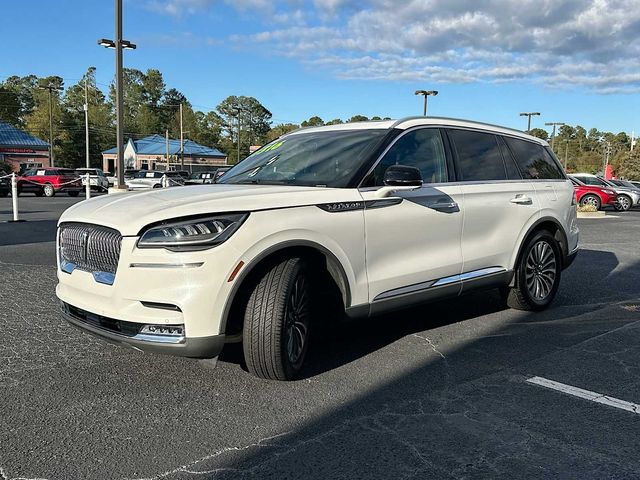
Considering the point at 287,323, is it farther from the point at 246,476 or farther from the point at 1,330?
the point at 1,330

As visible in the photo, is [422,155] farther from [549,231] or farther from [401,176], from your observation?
[549,231]

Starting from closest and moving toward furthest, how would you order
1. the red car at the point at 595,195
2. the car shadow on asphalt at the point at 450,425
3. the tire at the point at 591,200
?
1. the car shadow on asphalt at the point at 450,425
2. the red car at the point at 595,195
3. the tire at the point at 591,200

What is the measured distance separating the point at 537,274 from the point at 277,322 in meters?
3.43

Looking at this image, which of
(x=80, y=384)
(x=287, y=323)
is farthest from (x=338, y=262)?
(x=80, y=384)

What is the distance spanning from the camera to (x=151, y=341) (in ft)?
10.9

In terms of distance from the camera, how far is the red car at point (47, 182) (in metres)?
29.4

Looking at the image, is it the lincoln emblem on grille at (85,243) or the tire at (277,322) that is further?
the lincoln emblem on grille at (85,243)

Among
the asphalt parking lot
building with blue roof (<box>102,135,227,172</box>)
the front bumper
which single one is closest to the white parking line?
the asphalt parking lot

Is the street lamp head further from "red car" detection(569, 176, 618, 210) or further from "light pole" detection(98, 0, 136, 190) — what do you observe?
"red car" detection(569, 176, 618, 210)

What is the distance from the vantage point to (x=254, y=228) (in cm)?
348

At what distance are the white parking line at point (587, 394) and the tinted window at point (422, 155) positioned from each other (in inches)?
71.3

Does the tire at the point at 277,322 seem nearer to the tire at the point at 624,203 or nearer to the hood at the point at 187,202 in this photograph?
the hood at the point at 187,202

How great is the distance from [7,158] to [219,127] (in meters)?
55.4

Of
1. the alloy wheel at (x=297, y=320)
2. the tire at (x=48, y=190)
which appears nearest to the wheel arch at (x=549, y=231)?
the alloy wheel at (x=297, y=320)
